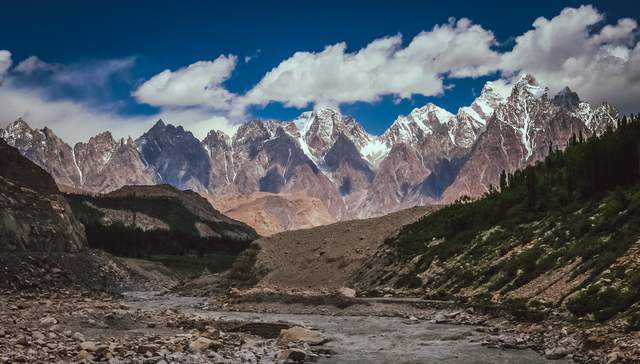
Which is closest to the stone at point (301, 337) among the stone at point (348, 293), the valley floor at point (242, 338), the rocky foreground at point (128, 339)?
the rocky foreground at point (128, 339)

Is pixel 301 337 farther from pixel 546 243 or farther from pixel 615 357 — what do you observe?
pixel 546 243

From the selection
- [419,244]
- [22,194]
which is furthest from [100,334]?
[22,194]

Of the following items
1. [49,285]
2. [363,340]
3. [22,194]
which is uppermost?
[22,194]

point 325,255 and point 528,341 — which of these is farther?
point 325,255

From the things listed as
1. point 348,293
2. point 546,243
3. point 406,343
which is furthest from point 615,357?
point 348,293

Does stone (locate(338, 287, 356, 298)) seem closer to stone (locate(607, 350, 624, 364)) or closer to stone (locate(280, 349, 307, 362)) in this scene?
stone (locate(280, 349, 307, 362))

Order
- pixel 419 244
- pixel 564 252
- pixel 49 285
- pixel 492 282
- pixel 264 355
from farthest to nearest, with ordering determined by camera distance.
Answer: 1. pixel 419 244
2. pixel 49 285
3. pixel 492 282
4. pixel 564 252
5. pixel 264 355

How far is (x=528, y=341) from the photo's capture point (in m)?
37.8

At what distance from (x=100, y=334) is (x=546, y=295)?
3144 cm

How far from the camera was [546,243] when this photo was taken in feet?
212

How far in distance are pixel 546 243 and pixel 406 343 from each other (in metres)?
26.7

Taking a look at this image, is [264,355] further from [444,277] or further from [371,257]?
[371,257]

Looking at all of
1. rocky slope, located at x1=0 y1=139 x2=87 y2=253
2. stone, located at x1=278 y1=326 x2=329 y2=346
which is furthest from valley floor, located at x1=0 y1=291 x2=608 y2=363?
rocky slope, located at x1=0 y1=139 x2=87 y2=253

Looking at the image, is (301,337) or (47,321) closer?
(47,321)
